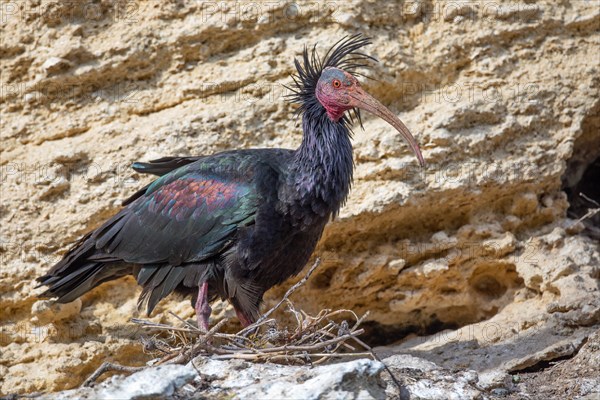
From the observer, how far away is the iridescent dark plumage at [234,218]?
22.9 feet

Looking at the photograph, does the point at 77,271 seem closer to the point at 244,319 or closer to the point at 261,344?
the point at 244,319

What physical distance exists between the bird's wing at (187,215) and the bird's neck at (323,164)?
36cm

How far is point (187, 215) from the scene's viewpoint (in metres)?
7.18

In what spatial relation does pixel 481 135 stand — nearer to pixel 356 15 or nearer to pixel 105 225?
pixel 356 15

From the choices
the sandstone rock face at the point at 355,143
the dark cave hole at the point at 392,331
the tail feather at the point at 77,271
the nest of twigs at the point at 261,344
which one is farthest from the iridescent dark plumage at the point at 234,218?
Answer: the dark cave hole at the point at 392,331

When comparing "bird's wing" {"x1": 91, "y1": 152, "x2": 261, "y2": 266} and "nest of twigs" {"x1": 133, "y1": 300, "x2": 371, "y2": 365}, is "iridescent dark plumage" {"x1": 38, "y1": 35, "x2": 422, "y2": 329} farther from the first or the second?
"nest of twigs" {"x1": 133, "y1": 300, "x2": 371, "y2": 365}

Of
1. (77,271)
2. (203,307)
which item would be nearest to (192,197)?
(203,307)

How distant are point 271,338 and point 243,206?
117 centimetres

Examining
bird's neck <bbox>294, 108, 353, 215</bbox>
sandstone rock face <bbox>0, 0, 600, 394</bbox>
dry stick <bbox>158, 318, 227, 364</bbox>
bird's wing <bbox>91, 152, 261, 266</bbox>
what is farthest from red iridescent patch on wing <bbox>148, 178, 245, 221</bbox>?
dry stick <bbox>158, 318, 227, 364</bbox>

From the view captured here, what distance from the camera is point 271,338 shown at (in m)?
6.18

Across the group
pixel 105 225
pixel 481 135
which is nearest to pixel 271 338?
pixel 105 225

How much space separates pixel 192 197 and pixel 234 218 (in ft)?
1.47

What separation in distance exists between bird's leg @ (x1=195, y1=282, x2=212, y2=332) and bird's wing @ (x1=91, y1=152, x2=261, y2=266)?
225mm

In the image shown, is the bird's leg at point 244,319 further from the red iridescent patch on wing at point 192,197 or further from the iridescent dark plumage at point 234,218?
the red iridescent patch on wing at point 192,197
